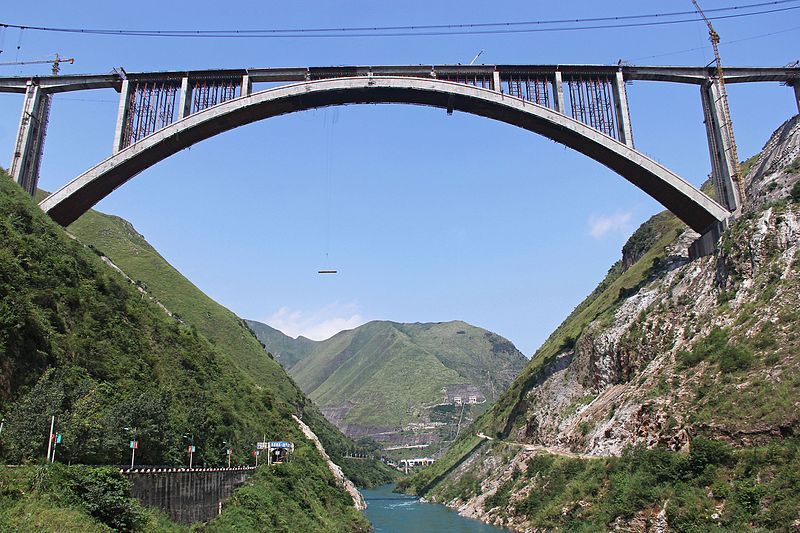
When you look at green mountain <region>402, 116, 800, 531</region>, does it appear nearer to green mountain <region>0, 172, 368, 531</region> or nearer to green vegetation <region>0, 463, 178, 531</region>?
green mountain <region>0, 172, 368, 531</region>

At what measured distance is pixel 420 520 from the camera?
5319cm

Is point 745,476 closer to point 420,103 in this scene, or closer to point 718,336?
point 718,336

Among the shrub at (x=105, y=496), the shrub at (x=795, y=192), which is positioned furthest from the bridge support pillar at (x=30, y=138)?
the shrub at (x=795, y=192)

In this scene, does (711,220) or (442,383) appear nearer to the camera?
(711,220)

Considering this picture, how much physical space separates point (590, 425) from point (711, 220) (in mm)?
15667

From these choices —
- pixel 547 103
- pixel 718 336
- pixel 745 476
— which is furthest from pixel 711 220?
pixel 745 476

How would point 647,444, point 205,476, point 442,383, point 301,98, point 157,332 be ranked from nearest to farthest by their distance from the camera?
point 205,476
point 647,444
point 157,332
point 301,98
point 442,383

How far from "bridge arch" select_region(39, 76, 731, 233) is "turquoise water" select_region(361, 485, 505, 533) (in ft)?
85.6

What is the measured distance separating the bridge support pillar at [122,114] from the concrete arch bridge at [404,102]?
67 mm

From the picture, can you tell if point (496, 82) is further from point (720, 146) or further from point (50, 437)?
point (50, 437)

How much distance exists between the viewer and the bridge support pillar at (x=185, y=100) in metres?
38.7

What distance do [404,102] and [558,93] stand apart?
10394mm

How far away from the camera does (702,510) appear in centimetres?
2294

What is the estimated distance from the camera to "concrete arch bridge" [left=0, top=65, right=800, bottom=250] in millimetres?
37750
